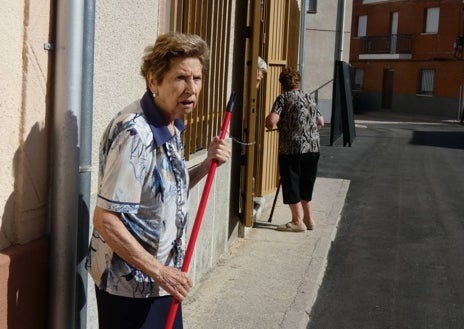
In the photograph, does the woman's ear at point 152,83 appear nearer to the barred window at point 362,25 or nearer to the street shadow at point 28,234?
the street shadow at point 28,234

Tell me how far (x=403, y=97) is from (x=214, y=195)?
1501 inches

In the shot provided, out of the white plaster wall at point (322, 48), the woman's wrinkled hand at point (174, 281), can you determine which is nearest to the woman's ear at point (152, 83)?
the woman's wrinkled hand at point (174, 281)

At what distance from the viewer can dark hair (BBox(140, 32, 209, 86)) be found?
2.44 metres

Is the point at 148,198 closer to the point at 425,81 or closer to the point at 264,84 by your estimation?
the point at 264,84

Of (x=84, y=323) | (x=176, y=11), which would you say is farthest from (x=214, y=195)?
(x=84, y=323)

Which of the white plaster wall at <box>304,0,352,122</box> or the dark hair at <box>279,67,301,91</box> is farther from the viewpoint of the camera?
the white plaster wall at <box>304,0,352,122</box>

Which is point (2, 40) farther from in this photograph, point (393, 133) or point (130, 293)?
point (393, 133)

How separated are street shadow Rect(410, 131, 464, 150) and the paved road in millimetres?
5825

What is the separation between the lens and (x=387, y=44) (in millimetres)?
43125

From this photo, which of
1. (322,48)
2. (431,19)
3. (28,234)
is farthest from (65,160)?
(431,19)

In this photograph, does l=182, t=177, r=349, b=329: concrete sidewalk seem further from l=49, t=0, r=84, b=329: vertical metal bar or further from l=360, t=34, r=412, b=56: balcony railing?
l=360, t=34, r=412, b=56: balcony railing

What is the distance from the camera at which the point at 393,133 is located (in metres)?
24.0

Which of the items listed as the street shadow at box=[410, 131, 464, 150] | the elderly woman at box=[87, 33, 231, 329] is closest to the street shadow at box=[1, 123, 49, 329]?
the elderly woman at box=[87, 33, 231, 329]

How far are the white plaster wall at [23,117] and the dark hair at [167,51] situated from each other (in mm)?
437
